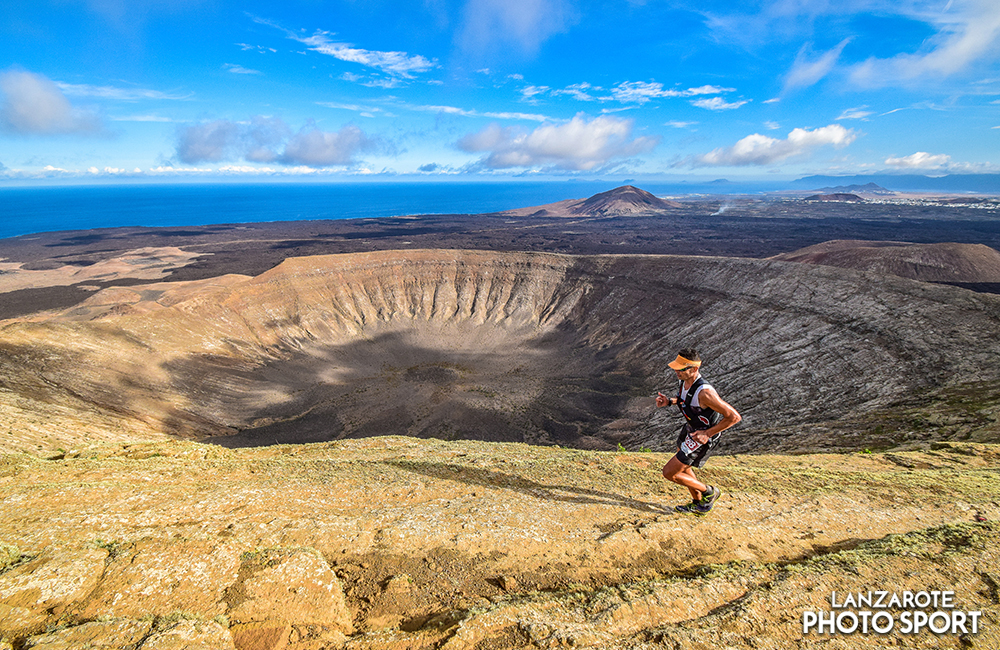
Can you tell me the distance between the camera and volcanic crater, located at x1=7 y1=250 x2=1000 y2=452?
28672 millimetres

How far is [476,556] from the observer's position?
668 centimetres

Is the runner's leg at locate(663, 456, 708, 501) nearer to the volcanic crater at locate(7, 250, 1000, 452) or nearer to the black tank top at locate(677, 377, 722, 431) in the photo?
the black tank top at locate(677, 377, 722, 431)

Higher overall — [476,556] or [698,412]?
[698,412]

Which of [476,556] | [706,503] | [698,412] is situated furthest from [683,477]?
[476,556]

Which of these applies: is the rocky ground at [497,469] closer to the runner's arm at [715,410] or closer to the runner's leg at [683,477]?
the runner's leg at [683,477]

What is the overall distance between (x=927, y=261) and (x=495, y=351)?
7704 centimetres

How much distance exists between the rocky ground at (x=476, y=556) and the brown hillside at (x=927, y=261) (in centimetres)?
8390

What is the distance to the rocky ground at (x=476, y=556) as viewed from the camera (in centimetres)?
489

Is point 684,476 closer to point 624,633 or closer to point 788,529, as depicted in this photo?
point 788,529

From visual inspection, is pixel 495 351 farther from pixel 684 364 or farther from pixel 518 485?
pixel 684 364

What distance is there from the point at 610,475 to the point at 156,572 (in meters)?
8.28

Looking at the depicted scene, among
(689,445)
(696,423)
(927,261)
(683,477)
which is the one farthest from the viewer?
(927,261)

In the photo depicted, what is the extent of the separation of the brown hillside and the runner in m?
84.7

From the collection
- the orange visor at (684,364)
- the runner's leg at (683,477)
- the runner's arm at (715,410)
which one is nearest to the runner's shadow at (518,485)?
the runner's leg at (683,477)
